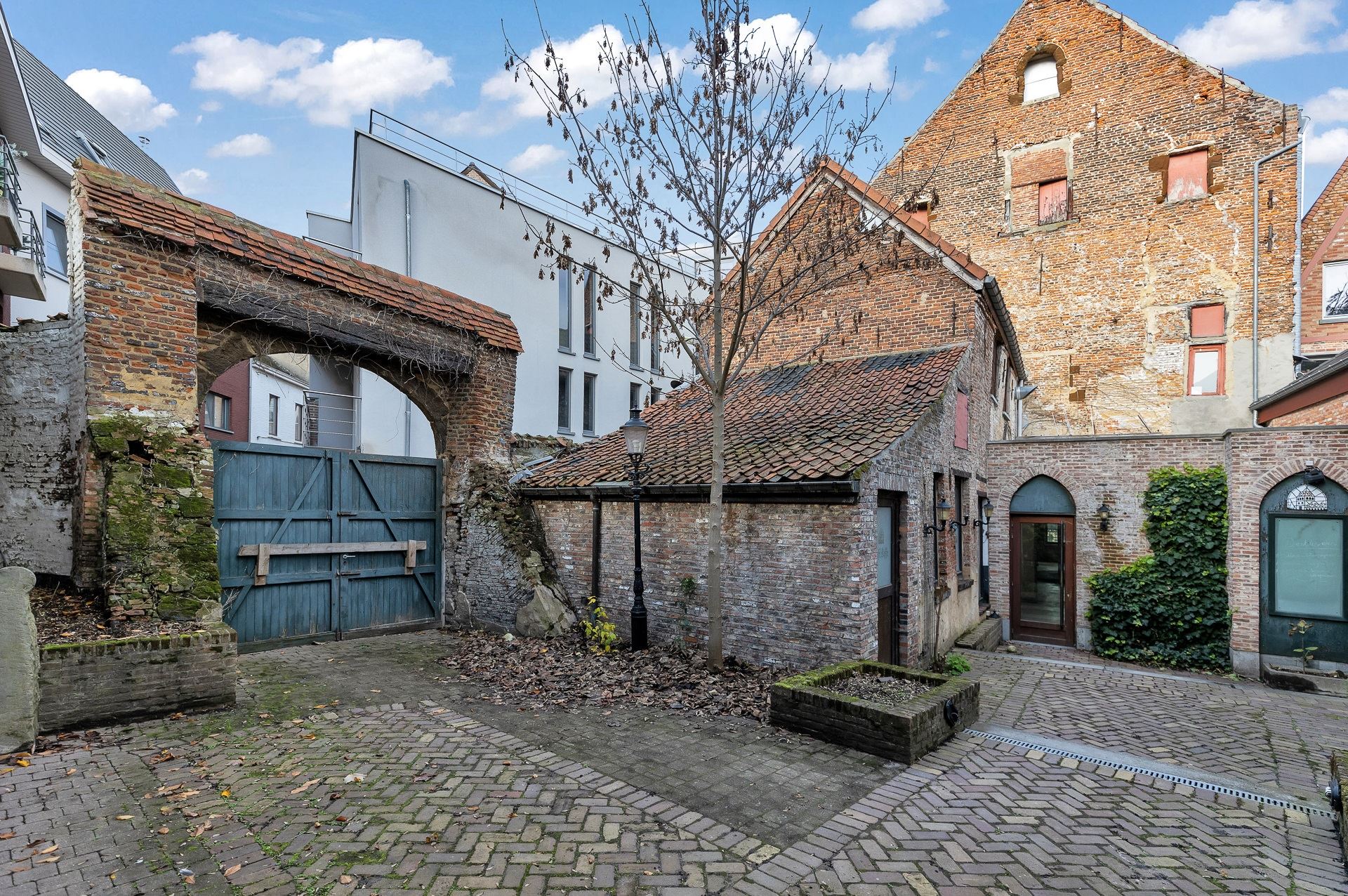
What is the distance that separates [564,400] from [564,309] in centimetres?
292

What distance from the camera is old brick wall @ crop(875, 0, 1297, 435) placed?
16312mm

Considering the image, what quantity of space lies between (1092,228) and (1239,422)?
603cm

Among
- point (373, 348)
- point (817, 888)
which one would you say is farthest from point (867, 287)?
point (817, 888)

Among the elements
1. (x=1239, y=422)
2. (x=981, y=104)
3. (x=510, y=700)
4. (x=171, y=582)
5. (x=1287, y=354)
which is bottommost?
(x=510, y=700)

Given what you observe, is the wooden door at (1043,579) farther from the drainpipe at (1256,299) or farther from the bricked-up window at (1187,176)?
the bricked-up window at (1187,176)

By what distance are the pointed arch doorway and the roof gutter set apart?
8.23 metres

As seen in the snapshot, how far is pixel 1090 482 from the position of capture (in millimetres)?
12938

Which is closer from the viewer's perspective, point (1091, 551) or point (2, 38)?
point (2, 38)

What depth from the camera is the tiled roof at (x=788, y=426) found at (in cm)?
808

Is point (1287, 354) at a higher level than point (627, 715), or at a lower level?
higher

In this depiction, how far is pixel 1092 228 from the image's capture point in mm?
17906

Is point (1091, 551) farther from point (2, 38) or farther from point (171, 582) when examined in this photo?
point (2, 38)

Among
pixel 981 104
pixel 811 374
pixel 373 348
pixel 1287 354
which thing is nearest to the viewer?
pixel 373 348

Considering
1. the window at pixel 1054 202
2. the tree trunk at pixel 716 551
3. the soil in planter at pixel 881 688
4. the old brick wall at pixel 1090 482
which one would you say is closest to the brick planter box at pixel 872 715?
the soil in planter at pixel 881 688
